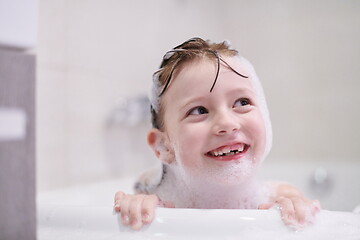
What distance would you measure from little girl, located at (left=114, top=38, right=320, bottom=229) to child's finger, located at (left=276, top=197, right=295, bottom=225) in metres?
0.02

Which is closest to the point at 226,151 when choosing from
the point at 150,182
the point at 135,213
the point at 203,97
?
the point at 203,97

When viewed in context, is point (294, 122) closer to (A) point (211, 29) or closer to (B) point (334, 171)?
(B) point (334, 171)

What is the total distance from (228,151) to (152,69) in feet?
1.17

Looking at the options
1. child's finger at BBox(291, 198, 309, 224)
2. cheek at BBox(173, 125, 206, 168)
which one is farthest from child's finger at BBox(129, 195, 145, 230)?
child's finger at BBox(291, 198, 309, 224)

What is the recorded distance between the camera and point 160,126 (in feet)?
2.69

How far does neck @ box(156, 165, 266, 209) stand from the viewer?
0.77m

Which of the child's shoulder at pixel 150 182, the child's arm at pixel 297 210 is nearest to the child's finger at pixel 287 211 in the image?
the child's arm at pixel 297 210

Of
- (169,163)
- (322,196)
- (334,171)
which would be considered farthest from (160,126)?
(334,171)

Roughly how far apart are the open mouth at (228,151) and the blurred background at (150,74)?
30 centimetres

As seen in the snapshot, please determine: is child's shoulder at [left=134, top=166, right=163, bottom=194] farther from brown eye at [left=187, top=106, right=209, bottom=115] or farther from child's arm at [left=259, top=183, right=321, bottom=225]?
child's arm at [left=259, top=183, right=321, bottom=225]

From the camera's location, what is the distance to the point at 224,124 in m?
0.67

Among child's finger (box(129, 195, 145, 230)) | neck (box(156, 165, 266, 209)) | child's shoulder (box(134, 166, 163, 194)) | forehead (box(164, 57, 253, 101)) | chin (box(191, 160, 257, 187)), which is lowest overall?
child's shoulder (box(134, 166, 163, 194))

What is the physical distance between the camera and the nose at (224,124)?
0.67 m

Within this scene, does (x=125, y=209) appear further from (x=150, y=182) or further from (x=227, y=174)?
(x=150, y=182)
